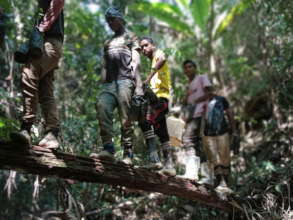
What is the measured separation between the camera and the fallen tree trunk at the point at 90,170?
366cm

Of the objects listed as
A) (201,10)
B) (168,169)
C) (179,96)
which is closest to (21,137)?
(168,169)

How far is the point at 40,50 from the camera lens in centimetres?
385

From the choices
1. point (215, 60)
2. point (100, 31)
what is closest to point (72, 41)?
point (100, 31)

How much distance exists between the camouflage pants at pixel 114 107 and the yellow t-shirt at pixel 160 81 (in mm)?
666

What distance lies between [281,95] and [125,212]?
4.57 metres

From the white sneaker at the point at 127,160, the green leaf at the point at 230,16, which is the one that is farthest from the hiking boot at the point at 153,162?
the green leaf at the point at 230,16

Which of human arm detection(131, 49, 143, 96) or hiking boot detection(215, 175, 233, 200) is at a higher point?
human arm detection(131, 49, 143, 96)

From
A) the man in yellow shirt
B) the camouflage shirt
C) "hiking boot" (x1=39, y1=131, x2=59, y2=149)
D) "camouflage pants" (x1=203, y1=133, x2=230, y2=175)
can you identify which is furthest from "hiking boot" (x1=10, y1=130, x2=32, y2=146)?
"camouflage pants" (x1=203, y1=133, x2=230, y2=175)

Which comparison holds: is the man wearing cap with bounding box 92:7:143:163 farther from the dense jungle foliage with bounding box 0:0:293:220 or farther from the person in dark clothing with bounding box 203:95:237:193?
the person in dark clothing with bounding box 203:95:237:193

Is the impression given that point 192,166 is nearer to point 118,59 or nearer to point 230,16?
point 118,59

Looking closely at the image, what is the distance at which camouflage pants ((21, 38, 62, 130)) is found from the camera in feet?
12.8

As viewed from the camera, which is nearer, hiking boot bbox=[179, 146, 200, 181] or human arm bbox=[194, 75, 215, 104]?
hiking boot bbox=[179, 146, 200, 181]

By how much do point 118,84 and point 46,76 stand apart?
89 centimetres

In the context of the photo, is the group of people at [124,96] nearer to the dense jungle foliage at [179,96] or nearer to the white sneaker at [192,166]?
the white sneaker at [192,166]
